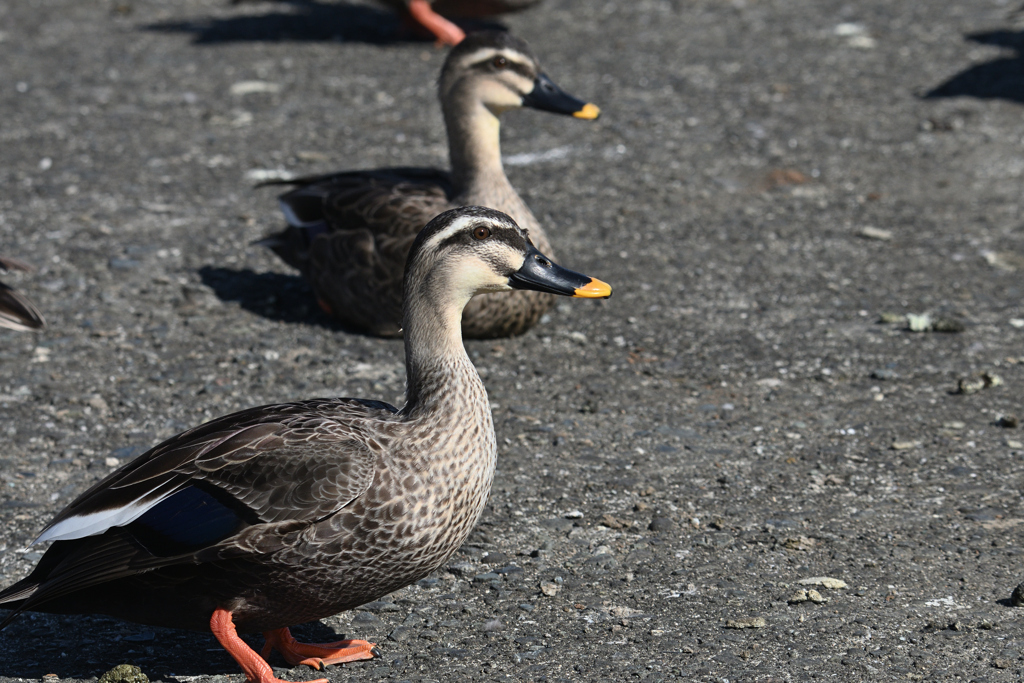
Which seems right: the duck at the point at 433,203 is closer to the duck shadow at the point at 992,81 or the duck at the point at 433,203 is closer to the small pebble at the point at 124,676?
the small pebble at the point at 124,676

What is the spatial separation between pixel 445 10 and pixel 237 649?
9114mm

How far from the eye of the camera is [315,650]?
415 cm

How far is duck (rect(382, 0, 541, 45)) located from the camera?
37.8 feet

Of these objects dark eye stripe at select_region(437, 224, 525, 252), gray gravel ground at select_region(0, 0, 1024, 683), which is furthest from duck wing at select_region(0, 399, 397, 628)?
dark eye stripe at select_region(437, 224, 525, 252)

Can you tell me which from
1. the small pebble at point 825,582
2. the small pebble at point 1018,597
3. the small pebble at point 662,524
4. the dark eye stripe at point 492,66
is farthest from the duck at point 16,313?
the small pebble at point 1018,597

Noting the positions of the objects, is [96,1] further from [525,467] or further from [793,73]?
[525,467]

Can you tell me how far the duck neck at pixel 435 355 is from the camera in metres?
4.07

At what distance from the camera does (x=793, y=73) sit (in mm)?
10781

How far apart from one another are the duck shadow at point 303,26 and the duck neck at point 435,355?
829 centimetres

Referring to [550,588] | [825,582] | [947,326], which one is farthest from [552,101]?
[825,582]

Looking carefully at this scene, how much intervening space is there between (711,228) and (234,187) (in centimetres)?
357

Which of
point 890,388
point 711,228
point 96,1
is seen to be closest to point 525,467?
point 890,388

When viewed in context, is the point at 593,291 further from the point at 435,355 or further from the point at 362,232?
the point at 362,232

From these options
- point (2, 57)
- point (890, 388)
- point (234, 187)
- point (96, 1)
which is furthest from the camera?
point (96, 1)
